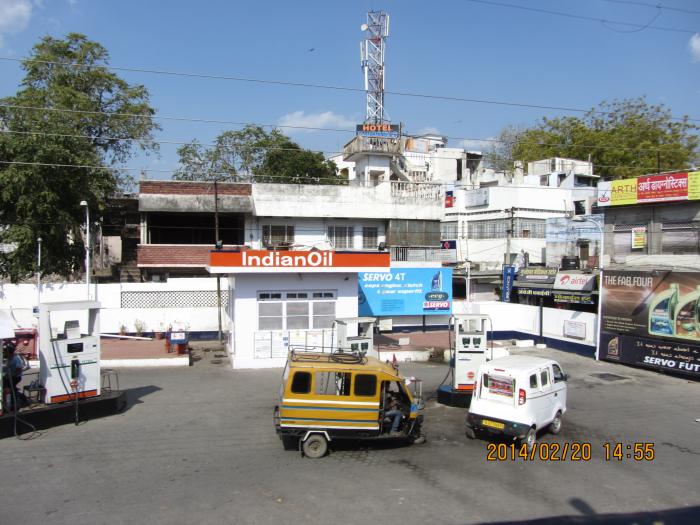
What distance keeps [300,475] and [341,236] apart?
23.4 meters

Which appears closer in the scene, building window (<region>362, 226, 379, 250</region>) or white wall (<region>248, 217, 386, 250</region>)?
white wall (<region>248, 217, 386, 250</region>)

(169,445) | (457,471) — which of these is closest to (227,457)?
(169,445)

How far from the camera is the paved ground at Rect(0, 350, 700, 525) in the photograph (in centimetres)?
879

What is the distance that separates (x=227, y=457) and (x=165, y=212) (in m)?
21.6

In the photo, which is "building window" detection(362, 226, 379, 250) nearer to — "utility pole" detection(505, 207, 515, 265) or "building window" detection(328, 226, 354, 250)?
"building window" detection(328, 226, 354, 250)

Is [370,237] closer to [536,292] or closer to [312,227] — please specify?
[312,227]

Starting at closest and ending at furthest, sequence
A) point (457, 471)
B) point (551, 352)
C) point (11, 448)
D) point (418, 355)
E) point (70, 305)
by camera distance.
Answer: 1. point (457, 471)
2. point (11, 448)
3. point (70, 305)
4. point (418, 355)
5. point (551, 352)

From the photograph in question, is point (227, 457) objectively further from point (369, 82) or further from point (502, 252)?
point (369, 82)

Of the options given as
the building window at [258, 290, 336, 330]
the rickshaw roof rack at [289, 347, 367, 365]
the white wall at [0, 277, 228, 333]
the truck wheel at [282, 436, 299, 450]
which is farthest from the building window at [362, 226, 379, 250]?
the truck wheel at [282, 436, 299, 450]

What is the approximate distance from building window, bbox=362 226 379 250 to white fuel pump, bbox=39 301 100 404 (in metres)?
20.6

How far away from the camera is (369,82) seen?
186 ft

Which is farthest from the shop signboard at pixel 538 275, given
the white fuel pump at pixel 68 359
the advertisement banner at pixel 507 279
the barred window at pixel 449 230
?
the white fuel pump at pixel 68 359

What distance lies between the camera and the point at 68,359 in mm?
13344

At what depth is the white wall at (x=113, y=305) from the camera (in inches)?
991
